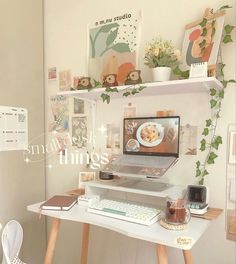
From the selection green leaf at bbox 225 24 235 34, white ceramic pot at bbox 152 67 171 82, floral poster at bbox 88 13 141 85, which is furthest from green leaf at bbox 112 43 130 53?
green leaf at bbox 225 24 235 34

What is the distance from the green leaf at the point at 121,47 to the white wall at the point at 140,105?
101 millimetres

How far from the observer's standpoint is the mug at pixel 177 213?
3.74 feet

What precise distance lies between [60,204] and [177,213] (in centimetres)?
63

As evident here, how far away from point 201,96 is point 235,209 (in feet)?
1.99

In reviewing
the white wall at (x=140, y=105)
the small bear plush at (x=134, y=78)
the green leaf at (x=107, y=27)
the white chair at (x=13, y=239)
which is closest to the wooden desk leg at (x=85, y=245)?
the white wall at (x=140, y=105)

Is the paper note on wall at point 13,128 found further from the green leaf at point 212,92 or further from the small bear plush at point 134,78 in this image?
the green leaf at point 212,92

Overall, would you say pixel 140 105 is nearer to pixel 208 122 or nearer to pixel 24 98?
pixel 208 122

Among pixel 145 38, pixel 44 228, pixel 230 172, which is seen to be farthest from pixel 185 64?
pixel 44 228

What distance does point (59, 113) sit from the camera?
1.97 metres

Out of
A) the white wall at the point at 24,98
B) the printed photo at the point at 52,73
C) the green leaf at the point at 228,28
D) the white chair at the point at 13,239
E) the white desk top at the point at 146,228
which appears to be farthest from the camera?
the printed photo at the point at 52,73

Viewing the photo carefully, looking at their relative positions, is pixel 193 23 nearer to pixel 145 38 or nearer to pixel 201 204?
pixel 145 38

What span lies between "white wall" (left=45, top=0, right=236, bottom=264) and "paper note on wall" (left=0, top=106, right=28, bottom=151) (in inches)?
9.7

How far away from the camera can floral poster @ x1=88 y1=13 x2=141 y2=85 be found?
5.37 ft

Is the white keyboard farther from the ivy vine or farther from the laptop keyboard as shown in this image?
the ivy vine
